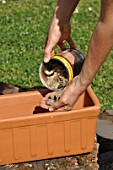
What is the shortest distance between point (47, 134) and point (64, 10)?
2.60 feet

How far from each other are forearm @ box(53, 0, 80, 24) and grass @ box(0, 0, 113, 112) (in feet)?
4.55

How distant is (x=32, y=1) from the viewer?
23.1ft

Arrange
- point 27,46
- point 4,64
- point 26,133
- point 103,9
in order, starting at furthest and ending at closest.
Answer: point 27,46 → point 4,64 → point 26,133 → point 103,9

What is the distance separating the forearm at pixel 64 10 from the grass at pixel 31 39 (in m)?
1.39

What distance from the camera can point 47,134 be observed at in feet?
9.82

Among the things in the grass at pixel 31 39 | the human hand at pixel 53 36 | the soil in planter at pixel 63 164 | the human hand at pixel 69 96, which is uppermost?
the human hand at pixel 53 36

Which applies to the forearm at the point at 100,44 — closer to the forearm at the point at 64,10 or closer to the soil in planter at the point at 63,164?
the soil in planter at the point at 63,164

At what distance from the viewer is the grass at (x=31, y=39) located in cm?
491

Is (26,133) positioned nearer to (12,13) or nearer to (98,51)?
(98,51)

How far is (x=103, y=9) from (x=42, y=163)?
1.11m

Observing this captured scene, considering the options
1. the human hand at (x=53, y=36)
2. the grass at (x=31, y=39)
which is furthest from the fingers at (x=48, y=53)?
the grass at (x=31, y=39)

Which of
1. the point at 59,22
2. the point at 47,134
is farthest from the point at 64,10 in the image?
the point at 47,134

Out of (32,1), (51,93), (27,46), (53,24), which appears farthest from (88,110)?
(32,1)

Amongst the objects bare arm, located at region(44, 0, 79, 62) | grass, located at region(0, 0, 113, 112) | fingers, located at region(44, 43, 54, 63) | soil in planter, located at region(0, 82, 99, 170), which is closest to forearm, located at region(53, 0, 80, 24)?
bare arm, located at region(44, 0, 79, 62)
